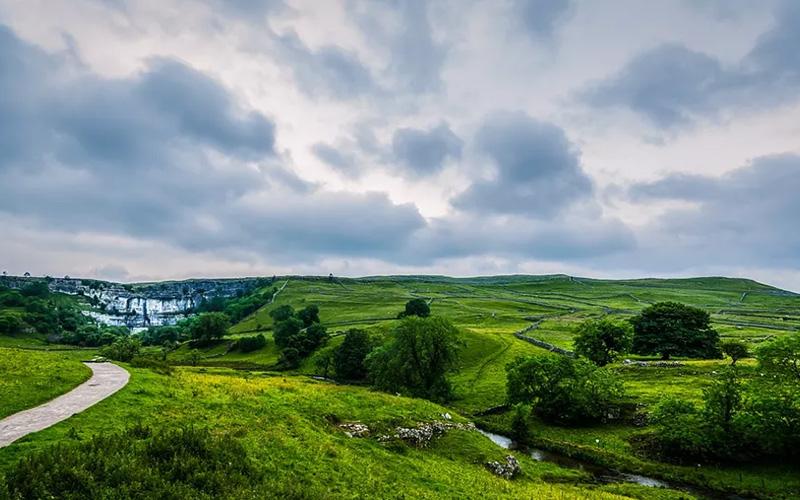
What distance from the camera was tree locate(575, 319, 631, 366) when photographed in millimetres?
84812

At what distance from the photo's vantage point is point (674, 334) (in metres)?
97.4

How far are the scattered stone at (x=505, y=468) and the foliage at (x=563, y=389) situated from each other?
26.1m

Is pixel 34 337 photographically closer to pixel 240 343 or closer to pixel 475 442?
pixel 240 343

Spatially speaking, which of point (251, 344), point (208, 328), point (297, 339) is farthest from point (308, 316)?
point (297, 339)

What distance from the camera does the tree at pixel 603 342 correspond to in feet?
278

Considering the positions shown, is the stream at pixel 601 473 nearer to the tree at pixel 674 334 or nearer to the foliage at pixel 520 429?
the foliage at pixel 520 429

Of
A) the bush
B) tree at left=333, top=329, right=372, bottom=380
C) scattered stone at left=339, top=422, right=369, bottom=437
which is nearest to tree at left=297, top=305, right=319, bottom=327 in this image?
the bush

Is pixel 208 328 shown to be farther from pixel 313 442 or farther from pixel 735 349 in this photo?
pixel 735 349

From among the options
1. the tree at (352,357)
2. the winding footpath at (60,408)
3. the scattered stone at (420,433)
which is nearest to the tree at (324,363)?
the tree at (352,357)

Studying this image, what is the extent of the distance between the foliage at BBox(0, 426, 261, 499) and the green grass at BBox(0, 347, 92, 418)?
8826 mm

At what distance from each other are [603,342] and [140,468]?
8678 cm

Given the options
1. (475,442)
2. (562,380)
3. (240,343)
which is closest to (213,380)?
(475,442)

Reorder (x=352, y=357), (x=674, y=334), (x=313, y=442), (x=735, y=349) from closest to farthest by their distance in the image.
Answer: (x=313, y=442) → (x=735, y=349) → (x=674, y=334) → (x=352, y=357)

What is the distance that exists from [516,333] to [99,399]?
403 feet
